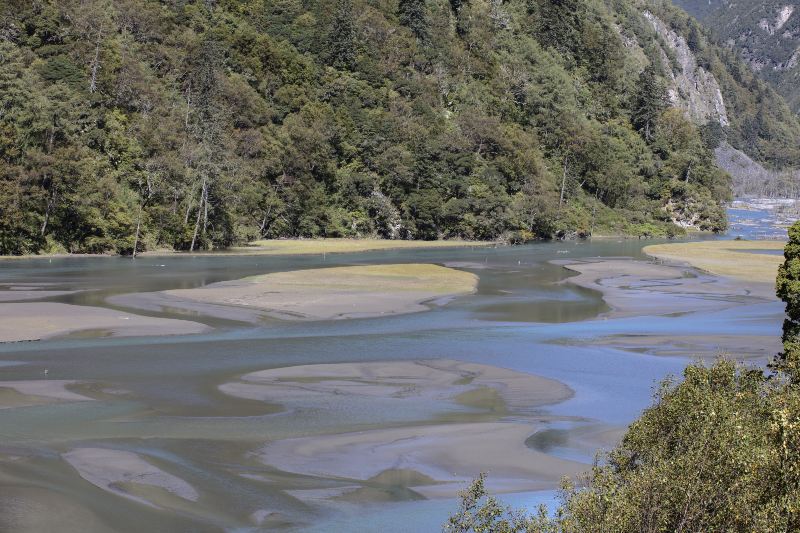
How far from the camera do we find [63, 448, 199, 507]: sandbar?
77.5 feet

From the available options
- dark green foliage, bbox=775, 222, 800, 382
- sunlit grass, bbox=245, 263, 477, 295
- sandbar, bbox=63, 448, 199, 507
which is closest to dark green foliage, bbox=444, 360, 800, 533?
sandbar, bbox=63, 448, 199, 507

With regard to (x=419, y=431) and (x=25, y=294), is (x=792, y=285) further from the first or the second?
(x=25, y=294)

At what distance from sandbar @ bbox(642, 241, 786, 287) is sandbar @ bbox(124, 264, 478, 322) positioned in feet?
86.5

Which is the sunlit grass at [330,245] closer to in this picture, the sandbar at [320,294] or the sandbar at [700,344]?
the sandbar at [320,294]

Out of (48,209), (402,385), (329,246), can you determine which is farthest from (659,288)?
(48,209)

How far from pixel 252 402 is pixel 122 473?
8608 mm

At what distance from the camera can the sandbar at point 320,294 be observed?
54812 mm

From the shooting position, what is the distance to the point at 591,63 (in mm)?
198000

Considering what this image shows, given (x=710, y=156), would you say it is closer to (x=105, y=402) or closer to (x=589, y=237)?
(x=589, y=237)

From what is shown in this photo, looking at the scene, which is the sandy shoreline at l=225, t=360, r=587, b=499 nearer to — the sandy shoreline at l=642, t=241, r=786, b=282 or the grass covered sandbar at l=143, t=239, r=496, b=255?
the sandy shoreline at l=642, t=241, r=786, b=282

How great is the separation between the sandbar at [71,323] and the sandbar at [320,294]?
14.1ft

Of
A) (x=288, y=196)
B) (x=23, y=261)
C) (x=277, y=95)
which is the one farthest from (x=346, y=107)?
(x=23, y=261)

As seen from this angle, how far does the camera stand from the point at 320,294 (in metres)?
61.8

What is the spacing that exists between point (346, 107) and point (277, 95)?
441 inches
